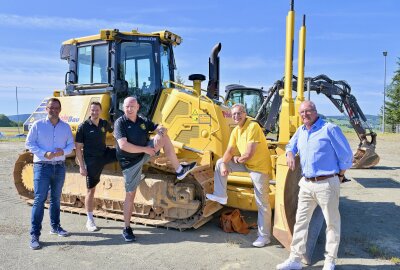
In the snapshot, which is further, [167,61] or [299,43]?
[167,61]

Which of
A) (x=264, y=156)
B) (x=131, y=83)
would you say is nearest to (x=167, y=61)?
→ (x=131, y=83)

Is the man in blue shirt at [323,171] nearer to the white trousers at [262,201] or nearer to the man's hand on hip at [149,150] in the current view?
the white trousers at [262,201]

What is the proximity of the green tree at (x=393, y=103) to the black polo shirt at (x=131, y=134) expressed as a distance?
39.4m

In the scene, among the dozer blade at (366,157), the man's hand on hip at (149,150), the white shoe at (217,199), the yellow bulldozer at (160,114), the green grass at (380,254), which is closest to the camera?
the green grass at (380,254)

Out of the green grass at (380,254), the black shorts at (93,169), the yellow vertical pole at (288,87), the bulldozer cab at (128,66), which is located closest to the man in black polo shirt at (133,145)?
the black shorts at (93,169)

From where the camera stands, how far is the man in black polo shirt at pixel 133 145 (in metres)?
5.05

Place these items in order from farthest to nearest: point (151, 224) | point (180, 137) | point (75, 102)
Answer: point (75, 102) → point (180, 137) → point (151, 224)

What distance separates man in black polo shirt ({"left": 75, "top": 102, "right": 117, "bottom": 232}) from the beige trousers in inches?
123

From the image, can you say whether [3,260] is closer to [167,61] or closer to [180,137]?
[180,137]

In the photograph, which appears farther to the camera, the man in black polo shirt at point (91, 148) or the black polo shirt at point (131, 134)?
the man in black polo shirt at point (91, 148)

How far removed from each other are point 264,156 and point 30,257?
3.28m

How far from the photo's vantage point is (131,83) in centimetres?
655

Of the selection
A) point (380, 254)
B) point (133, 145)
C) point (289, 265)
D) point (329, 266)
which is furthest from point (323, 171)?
point (133, 145)

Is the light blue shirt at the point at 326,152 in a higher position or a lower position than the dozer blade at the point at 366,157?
higher
